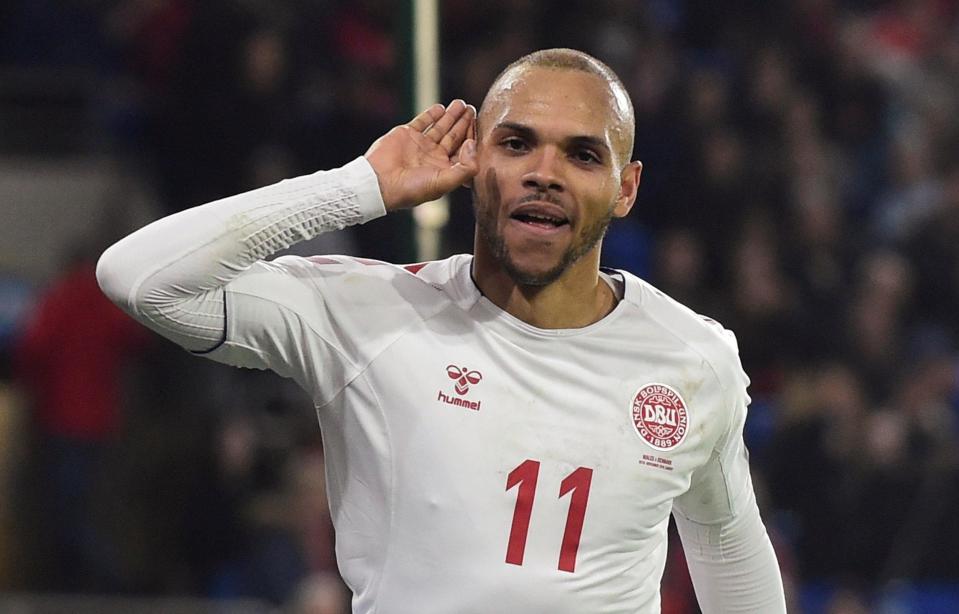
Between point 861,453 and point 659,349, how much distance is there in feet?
11.8

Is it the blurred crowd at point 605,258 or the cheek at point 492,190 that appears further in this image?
the blurred crowd at point 605,258

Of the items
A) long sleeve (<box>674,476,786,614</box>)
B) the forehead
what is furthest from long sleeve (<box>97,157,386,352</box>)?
long sleeve (<box>674,476,786,614</box>)

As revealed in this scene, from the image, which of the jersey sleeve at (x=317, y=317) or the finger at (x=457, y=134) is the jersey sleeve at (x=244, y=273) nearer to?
the jersey sleeve at (x=317, y=317)

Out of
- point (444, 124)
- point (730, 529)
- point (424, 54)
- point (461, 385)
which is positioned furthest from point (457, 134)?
point (424, 54)

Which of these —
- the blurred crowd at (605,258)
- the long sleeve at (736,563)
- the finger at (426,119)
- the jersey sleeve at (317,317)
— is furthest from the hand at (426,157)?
the blurred crowd at (605,258)

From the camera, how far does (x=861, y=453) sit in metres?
5.89

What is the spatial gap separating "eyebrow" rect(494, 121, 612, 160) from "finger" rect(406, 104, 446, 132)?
0.11m

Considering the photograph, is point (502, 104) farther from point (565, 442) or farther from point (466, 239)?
point (466, 239)

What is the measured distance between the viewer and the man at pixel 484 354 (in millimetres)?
2285

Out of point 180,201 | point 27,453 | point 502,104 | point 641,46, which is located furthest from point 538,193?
point 641,46

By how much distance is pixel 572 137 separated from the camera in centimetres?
236

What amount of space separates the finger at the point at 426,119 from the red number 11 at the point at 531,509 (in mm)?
521

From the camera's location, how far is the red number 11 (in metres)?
2.31

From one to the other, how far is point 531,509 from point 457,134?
571 mm
